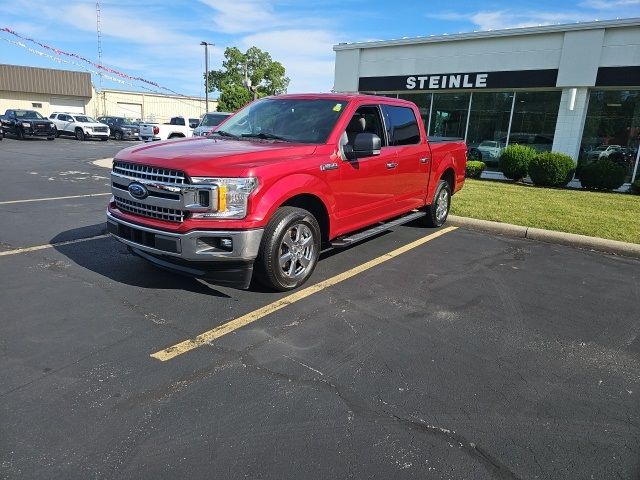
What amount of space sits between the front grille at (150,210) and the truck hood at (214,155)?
1.24 ft

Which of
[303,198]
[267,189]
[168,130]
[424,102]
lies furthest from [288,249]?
[168,130]

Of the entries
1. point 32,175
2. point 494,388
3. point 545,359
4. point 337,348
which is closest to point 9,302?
point 337,348

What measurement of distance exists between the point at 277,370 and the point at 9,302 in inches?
101

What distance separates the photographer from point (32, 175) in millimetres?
11984

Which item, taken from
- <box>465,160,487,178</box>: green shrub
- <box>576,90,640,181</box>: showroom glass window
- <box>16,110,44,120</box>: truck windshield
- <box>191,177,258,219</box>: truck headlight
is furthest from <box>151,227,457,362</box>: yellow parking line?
<box>16,110,44,120</box>: truck windshield

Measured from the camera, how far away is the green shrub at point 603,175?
12664mm

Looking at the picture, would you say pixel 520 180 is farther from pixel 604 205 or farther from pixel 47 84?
pixel 47 84

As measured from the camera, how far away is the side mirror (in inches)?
191

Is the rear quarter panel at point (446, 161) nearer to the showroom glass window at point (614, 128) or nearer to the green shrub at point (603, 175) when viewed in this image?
the green shrub at point (603, 175)

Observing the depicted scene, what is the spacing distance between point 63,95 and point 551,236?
51.8 m

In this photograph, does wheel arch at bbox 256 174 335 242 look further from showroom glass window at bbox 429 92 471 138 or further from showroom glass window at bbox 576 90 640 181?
showroom glass window at bbox 429 92 471 138

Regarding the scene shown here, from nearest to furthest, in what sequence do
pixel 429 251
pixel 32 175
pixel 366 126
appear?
1. pixel 366 126
2. pixel 429 251
3. pixel 32 175

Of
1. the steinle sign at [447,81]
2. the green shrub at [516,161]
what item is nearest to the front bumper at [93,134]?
the steinle sign at [447,81]

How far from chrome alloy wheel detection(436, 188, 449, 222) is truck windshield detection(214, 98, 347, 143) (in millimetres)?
2984
